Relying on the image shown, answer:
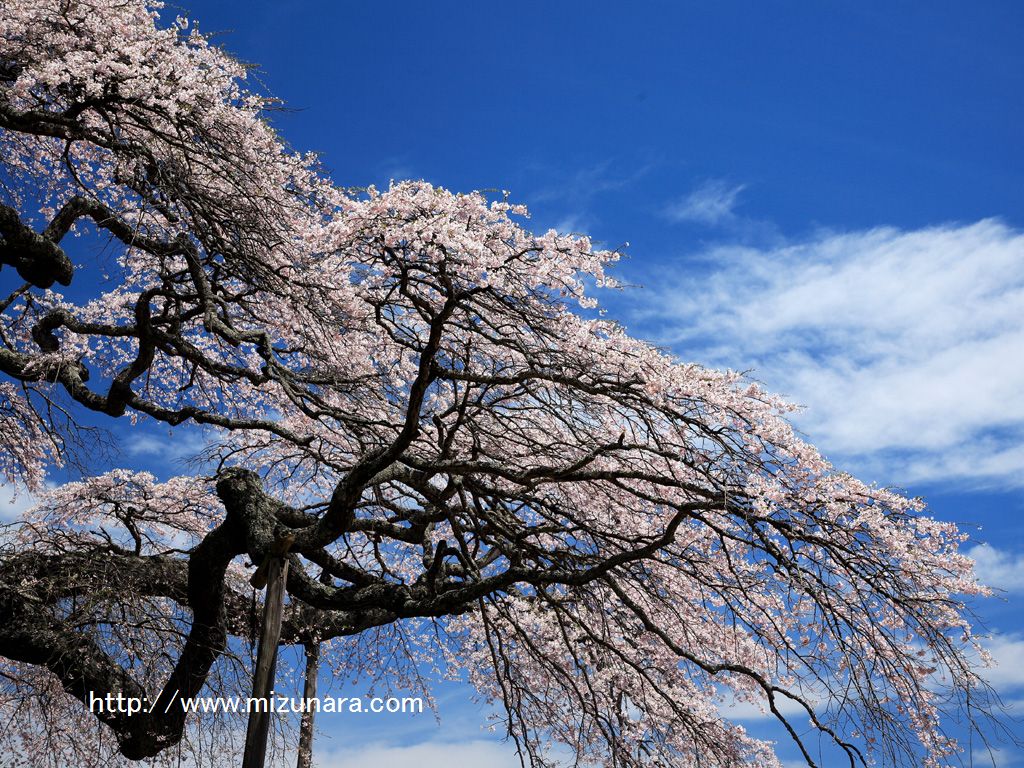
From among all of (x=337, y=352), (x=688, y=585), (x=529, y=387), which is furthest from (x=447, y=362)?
(x=688, y=585)

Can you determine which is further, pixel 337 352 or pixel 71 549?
pixel 337 352

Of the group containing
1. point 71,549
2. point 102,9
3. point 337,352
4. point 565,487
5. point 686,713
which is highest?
point 102,9

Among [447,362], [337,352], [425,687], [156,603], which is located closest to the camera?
[156,603]

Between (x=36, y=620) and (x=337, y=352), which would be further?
(x=337, y=352)

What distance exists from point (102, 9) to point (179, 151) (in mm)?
1207

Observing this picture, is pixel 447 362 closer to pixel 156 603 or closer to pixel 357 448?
pixel 357 448

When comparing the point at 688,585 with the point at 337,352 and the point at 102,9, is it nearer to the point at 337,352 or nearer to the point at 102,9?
the point at 337,352

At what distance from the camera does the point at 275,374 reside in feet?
24.0

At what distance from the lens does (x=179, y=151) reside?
683 cm

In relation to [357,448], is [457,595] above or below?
below

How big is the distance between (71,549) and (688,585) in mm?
5587

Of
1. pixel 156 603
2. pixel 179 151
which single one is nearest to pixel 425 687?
pixel 156 603

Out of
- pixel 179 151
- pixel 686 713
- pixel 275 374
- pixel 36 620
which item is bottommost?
pixel 686 713

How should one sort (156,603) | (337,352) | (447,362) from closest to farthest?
(156,603) → (447,362) → (337,352)
